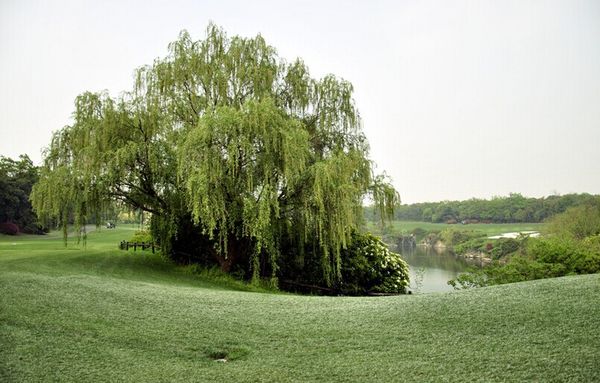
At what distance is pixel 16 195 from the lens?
38.5 metres

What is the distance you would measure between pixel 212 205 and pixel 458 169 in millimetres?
34295

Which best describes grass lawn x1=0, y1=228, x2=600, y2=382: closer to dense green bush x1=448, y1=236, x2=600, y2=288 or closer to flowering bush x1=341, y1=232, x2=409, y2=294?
dense green bush x1=448, y1=236, x2=600, y2=288

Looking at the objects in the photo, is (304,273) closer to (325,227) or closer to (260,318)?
(325,227)

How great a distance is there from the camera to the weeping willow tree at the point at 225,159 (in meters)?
13.2

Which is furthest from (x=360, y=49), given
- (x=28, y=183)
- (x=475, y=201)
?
(x=475, y=201)

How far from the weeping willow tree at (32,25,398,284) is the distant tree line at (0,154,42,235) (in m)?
26.1

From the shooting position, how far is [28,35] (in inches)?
393

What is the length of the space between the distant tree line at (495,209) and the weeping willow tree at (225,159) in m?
44.5

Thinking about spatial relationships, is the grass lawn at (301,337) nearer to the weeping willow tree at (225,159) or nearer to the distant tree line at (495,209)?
the weeping willow tree at (225,159)

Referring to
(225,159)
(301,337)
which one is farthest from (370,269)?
(301,337)

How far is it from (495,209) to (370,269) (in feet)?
238

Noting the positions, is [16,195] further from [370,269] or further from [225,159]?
[370,269]

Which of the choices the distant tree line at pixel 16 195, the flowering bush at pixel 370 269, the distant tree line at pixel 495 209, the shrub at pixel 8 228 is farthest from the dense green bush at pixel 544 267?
the distant tree line at pixel 495 209

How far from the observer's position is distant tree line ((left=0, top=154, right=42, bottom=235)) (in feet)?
124
